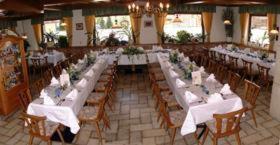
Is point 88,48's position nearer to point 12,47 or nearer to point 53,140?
point 12,47

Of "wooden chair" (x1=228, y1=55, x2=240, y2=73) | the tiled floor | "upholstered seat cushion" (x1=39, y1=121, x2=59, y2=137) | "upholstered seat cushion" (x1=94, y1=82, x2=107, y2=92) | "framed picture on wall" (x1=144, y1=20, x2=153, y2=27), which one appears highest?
"framed picture on wall" (x1=144, y1=20, x2=153, y2=27)

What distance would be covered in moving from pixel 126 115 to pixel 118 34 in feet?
22.9

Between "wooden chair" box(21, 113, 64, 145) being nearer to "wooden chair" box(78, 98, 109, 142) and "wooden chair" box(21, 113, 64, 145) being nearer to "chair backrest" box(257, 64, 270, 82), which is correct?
"wooden chair" box(78, 98, 109, 142)

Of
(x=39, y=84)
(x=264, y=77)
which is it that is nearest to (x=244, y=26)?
(x=264, y=77)

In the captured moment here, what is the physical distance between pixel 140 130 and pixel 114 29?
26.3ft

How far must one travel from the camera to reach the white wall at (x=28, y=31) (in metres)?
12.6

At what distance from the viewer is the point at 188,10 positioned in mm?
11711

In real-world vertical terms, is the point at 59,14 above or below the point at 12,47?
above

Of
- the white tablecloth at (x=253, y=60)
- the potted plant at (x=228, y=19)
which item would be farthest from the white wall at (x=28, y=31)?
Answer: the potted plant at (x=228, y=19)

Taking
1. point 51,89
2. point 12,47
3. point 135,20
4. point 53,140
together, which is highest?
point 135,20

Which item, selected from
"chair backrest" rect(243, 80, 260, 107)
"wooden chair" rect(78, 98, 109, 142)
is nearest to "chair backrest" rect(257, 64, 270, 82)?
"chair backrest" rect(243, 80, 260, 107)

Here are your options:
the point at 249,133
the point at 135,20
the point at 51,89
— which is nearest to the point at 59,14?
the point at 135,20

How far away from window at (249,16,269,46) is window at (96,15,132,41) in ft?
18.2

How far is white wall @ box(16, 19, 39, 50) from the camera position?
12596 millimetres
